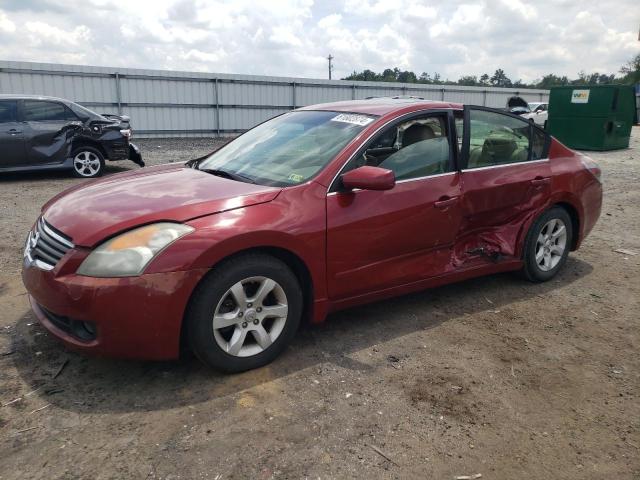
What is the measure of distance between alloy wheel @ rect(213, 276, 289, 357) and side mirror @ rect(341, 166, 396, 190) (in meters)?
0.79

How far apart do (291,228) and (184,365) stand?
106cm

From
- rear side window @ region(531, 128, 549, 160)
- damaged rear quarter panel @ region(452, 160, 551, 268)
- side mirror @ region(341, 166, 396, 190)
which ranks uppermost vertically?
rear side window @ region(531, 128, 549, 160)

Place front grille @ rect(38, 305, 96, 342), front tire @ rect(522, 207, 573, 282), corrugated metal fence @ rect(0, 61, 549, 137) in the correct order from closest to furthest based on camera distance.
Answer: front grille @ rect(38, 305, 96, 342) < front tire @ rect(522, 207, 573, 282) < corrugated metal fence @ rect(0, 61, 549, 137)

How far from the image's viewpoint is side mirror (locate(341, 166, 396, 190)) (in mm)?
3256

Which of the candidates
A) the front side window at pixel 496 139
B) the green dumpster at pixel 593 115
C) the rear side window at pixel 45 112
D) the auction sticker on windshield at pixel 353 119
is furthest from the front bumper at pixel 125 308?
the green dumpster at pixel 593 115

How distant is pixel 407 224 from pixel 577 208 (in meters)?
2.14

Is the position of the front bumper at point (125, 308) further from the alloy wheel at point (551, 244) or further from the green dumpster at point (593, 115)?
the green dumpster at point (593, 115)

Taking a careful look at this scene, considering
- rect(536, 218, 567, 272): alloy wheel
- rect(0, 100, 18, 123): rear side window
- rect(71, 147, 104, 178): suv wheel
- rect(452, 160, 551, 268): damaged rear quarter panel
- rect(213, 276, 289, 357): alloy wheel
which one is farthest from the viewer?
rect(71, 147, 104, 178): suv wheel

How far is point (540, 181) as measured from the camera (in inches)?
179

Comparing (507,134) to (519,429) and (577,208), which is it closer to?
(577,208)

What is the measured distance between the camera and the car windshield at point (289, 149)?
3.52m

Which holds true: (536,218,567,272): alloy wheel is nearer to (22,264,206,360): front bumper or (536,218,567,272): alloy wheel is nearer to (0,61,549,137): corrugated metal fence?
(22,264,206,360): front bumper

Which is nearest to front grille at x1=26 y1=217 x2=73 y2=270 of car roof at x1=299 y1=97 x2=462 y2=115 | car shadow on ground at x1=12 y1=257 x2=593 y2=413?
car shadow on ground at x1=12 y1=257 x2=593 y2=413

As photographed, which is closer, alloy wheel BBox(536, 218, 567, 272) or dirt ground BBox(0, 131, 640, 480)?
dirt ground BBox(0, 131, 640, 480)
